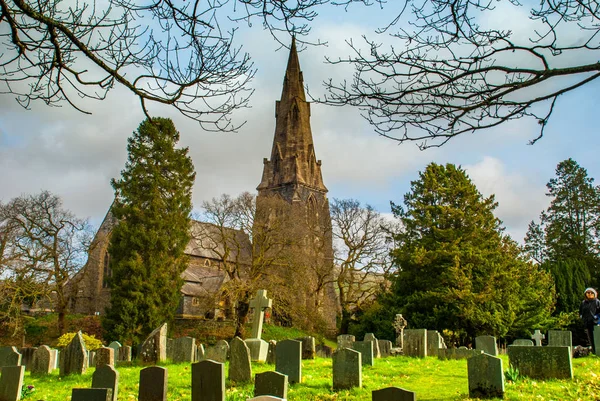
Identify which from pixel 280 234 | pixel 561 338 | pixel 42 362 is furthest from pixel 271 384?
pixel 280 234

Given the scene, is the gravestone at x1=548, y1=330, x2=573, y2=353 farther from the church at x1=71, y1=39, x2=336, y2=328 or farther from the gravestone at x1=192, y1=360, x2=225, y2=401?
the church at x1=71, y1=39, x2=336, y2=328

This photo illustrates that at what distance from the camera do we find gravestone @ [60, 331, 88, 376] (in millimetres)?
11570

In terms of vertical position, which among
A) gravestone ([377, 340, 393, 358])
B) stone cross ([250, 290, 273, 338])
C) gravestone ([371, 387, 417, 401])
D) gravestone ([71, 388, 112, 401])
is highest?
Result: stone cross ([250, 290, 273, 338])

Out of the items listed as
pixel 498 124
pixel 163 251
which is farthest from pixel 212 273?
pixel 498 124

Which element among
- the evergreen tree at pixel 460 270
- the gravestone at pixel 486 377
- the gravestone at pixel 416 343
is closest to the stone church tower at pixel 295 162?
the evergreen tree at pixel 460 270

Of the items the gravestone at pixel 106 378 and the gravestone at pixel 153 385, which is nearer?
the gravestone at pixel 153 385

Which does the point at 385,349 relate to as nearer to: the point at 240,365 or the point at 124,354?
the point at 240,365

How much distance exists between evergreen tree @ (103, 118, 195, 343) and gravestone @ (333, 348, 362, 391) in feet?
67.9

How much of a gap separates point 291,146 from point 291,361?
45.7 m

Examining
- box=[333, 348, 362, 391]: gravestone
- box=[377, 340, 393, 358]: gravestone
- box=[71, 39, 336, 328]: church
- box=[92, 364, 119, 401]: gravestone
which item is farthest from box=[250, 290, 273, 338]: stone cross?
box=[71, 39, 336, 328]: church

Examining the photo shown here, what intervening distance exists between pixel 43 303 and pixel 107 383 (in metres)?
35.0

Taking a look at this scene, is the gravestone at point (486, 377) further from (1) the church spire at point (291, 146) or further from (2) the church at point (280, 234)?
(1) the church spire at point (291, 146)

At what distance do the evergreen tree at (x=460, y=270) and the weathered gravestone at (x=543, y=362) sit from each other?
44.6 ft

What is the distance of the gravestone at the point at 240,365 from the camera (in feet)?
31.3
